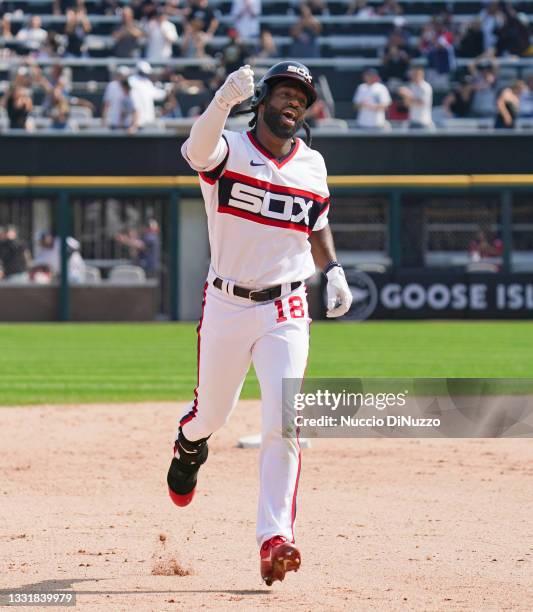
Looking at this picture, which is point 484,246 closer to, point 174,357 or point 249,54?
point 249,54

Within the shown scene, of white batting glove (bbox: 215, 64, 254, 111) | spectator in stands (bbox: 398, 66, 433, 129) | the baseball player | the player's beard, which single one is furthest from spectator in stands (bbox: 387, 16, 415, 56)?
white batting glove (bbox: 215, 64, 254, 111)

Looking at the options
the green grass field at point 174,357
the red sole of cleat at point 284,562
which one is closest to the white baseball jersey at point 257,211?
the red sole of cleat at point 284,562

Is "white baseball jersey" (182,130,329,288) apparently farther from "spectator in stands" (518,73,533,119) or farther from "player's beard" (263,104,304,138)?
"spectator in stands" (518,73,533,119)

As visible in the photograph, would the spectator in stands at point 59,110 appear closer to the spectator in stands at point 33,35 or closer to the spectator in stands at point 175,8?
the spectator in stands at point 33,35

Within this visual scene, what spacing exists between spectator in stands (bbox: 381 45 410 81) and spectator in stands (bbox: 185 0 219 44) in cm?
391

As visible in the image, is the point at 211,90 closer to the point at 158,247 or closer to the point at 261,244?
the point at 158,247

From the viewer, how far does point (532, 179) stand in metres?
25.8

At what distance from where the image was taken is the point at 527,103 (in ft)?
86.1

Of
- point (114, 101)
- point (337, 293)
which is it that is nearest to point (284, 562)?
point (337, 293)

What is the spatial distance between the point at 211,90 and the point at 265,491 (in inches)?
831

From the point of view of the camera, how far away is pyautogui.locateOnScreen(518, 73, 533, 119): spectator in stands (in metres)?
26.2

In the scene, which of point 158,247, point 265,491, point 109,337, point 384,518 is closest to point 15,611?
point 265,491

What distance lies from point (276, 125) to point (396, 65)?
2154cm

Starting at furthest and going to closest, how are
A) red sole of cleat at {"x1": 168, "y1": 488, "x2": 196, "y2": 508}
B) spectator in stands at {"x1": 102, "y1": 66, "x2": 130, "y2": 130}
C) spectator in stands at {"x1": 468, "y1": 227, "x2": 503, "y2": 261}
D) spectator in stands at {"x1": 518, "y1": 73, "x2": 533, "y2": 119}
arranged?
spectator in stands at {"x1": 518, "y1": 73, "x2": 533, "y2": 119}, spectator in stands at {"x1": 468, "y1": 227, "x2": 503, "y2": 261}, spectator in stands at {"x1": 102, "y1": 66, "x2": 130, "y2": 130}, red sole of cleat at {"x1": 168, "y1": 488, "x2": 196, "y2": 508}
